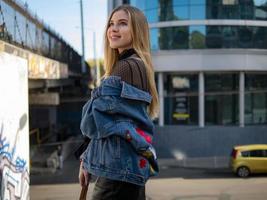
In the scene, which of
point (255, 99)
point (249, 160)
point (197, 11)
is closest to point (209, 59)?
point (197, 11)

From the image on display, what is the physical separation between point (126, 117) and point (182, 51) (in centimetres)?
3204

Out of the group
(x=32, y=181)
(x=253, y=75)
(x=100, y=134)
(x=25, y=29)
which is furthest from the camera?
(x=253, y=75)

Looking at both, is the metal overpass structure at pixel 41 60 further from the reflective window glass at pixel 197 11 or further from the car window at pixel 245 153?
the car window at pixel 245 153

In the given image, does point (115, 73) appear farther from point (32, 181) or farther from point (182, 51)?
point (182, 51)

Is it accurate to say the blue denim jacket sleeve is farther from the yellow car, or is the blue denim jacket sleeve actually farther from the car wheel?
the car wheel

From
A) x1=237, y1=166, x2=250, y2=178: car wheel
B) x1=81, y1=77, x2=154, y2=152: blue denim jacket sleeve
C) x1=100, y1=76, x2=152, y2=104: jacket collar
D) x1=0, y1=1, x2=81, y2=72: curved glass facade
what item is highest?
x1=0, y1=1, x2=81, y2=72: curved glass facade

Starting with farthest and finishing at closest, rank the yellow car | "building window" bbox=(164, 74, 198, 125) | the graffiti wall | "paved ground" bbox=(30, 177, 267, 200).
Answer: "building window" bbox=(164, 74, 198, 125) < the yellow car < "paved ground" bbox=(30, 177, 267, 200) < the graffiti wall

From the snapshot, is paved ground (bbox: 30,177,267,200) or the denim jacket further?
paved ground (bbox: 30,177,267,200)

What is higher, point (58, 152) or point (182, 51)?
point (182, 51)

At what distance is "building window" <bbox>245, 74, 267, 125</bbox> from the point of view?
36062 millimetres

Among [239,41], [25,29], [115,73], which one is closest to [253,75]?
[239,41]

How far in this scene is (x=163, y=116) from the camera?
35.9 metres

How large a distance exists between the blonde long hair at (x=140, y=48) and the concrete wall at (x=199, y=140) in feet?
105

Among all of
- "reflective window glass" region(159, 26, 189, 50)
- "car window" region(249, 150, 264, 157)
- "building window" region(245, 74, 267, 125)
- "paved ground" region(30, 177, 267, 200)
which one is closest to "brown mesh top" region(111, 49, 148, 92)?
"paved ground" region(30, 177, 267, 200)
